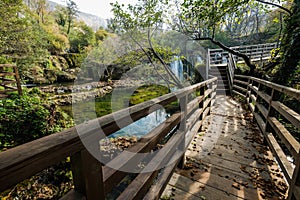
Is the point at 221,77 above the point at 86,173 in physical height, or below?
above

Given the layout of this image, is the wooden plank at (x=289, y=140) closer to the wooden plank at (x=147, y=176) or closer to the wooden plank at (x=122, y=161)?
the wooden plank at (x=147, y=176)

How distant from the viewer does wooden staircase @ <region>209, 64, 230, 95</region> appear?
831cm

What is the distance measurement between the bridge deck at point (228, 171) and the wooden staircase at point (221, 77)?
5460 millimetres

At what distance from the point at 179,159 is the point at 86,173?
151 centimetres

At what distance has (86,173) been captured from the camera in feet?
2.24

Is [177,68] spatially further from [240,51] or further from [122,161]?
[122,161]

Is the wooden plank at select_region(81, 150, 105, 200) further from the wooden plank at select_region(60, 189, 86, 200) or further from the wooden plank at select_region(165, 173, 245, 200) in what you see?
the wooden plank at select_region(165, 173, 245, 200)

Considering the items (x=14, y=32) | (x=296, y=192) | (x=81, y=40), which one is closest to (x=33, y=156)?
(x=296, y=192)

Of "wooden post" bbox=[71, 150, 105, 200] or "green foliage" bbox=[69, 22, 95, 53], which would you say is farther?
"green foliage" bbox=[69, 22, 95, 53]

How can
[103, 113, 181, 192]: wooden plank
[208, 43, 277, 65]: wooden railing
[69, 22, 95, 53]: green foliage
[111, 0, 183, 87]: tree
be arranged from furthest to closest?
[69, 22, 95, 53]: green foliage < [208, 43, 277, 65]: wooden railing < [111, 0, 183, 87]: tree < [103, 113, 181, 192]: wooden plank

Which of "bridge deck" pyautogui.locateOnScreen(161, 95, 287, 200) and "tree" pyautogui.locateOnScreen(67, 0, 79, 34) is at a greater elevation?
"tree" pyautogui.locateOnScreen(67, 0, 79, 34)

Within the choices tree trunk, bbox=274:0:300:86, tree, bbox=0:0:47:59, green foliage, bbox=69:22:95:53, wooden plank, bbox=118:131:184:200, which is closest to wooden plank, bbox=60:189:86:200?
wooden plank, bbox=118:131:184:200

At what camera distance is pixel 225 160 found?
7.45 feet

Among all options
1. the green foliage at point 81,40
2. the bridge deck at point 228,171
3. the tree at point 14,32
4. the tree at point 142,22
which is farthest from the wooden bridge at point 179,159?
the green foliage at point 81,40
